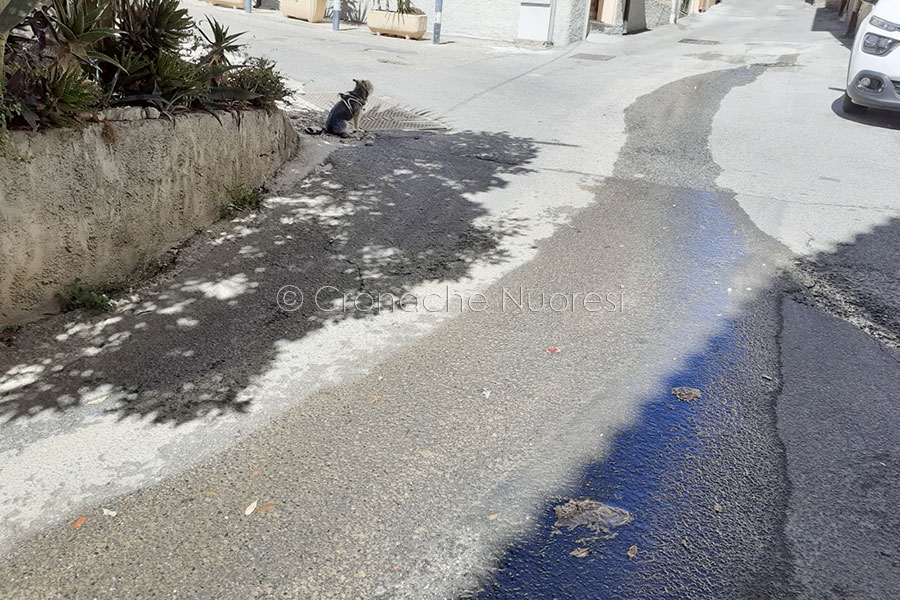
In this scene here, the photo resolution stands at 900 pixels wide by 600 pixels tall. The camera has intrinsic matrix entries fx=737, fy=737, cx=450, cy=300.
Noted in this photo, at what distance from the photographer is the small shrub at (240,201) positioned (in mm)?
6409

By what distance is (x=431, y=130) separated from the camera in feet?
32.0

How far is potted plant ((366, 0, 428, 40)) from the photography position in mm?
18891

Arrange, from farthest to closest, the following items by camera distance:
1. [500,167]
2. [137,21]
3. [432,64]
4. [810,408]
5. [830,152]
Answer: [432,64] < [830,152] < [500,167] < [137,21] < [810,408]

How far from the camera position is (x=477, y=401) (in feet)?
13.3

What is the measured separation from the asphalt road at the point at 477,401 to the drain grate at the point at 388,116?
2101 mm

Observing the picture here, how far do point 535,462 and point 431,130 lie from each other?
22.8 ft

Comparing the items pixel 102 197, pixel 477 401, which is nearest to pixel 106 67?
pixel 102 197

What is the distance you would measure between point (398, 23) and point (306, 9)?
3458 millimetres

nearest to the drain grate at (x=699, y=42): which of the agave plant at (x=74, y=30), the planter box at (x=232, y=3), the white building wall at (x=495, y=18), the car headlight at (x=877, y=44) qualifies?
the white building wall at (x=495, y=18)

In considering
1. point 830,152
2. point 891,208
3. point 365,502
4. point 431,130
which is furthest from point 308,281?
point 830,152

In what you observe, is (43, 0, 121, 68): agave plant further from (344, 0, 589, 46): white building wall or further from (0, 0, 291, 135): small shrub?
(344, 0, 589, 46): white building wall

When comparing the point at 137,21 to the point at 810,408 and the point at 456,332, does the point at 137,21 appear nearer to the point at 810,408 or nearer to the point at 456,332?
the point at 456,332

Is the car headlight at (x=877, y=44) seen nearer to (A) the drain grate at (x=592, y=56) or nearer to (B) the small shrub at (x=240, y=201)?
(A) the drain grate at (x=592, y=56)

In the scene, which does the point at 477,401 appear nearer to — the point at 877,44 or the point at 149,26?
the point at 149,26
